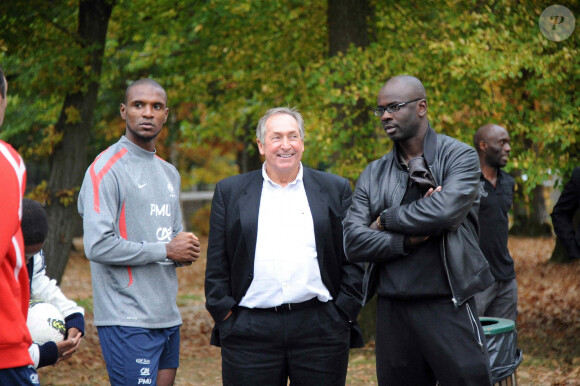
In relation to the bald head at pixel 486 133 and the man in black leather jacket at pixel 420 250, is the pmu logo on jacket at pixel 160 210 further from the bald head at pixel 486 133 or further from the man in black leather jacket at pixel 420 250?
the bald head at pixel 486 133

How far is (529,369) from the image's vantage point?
28.1 ft

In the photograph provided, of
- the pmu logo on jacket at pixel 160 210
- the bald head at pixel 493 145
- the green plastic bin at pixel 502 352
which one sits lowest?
the green plastic bin at pixel 502 352

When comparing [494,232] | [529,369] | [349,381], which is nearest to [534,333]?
[529,369]

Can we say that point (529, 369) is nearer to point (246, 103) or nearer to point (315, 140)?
point (315, 140)

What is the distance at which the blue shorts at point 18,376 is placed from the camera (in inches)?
120

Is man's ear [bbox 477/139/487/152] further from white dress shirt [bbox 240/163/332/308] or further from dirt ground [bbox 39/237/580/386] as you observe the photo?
white dress shirt [bbox 240/163/332/308]

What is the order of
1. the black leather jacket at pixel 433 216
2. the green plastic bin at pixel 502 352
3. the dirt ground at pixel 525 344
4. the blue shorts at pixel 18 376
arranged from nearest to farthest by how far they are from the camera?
the blue shorts at pixel 18 376, the black leather jacket at pixel 433 216, the green plastic bin at pixel 502 352, the dirt ground at pixel 525 344

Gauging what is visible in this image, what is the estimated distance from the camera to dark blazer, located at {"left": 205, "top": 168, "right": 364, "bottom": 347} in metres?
4.38

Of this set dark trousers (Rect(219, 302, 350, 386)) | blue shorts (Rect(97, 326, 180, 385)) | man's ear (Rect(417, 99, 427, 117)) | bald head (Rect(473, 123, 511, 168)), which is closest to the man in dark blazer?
dark trousers (Rect(219, 302, 350, 386))

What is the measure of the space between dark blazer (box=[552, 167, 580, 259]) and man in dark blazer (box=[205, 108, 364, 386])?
111 inches

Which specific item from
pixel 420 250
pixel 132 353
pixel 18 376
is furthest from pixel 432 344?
pixel 18 376

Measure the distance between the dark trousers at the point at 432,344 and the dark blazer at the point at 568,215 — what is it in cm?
268

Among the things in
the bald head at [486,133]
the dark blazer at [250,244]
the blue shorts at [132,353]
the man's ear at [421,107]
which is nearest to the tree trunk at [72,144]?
the bald head at [486,133]

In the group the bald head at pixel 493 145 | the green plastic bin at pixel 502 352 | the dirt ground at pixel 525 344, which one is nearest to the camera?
the green plastic bin at pixel 502 352
